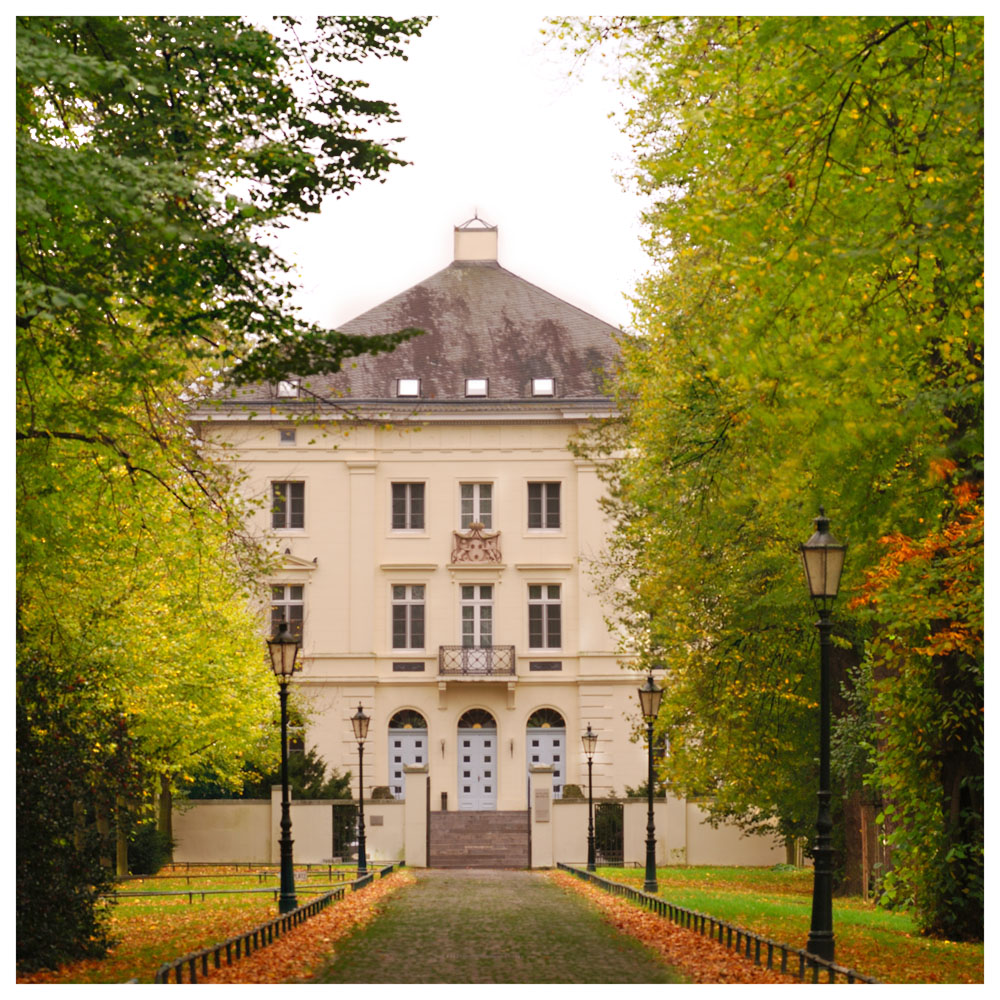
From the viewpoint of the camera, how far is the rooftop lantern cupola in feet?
174

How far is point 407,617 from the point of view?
164ft

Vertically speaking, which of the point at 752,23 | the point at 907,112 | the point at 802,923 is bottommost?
the point at 802,923

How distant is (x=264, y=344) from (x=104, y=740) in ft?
21.9

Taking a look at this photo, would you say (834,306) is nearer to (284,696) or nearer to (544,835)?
(284,696)

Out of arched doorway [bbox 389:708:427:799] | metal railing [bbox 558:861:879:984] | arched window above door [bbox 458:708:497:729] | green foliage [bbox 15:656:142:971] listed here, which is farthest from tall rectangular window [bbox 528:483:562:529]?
green foliage [bbox 15:656:142:971]

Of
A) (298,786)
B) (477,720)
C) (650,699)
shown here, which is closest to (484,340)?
(477,720)

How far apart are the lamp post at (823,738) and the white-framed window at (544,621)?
36086 mm

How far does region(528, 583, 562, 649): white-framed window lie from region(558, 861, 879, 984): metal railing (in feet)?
94.9

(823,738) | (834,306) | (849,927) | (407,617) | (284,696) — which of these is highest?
(834,306)

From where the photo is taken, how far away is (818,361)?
38.6ft

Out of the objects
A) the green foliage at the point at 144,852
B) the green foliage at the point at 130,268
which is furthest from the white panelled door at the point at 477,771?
the green foliage at the point at 130,268

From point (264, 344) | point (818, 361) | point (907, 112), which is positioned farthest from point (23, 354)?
point (907, 112)

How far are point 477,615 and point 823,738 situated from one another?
3688 centimetres

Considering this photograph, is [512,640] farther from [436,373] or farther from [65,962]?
[65,962]
